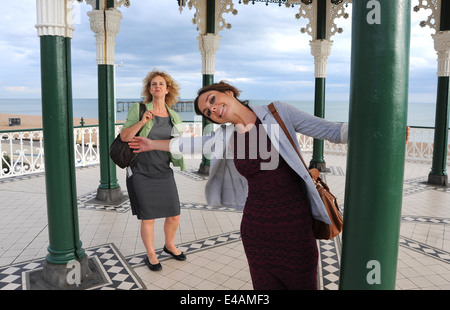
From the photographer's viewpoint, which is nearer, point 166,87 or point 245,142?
point 245,142

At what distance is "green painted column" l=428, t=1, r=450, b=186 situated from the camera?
19.8 feet

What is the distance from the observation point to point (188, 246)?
11.5 feet

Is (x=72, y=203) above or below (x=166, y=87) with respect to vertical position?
below

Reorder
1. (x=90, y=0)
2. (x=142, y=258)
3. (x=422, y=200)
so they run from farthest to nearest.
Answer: (x=422, y=200)
(x=90, y=0)
(x=142, y=258)

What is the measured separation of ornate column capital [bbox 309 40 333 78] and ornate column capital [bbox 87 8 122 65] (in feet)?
12.2

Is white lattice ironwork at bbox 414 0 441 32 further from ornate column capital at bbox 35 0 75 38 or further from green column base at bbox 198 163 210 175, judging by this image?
ornate column capital at bbox 35 0 75 38

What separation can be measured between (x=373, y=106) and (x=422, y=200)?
16.2 feet

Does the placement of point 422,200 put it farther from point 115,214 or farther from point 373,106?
point 373,106

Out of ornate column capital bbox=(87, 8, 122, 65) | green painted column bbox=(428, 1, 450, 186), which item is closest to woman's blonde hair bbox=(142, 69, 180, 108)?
ornate column capital bbox=(87, 8, 122, 65)

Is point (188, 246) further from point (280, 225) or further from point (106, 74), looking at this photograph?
point (106, 74)

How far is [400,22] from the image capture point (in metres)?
1.08
